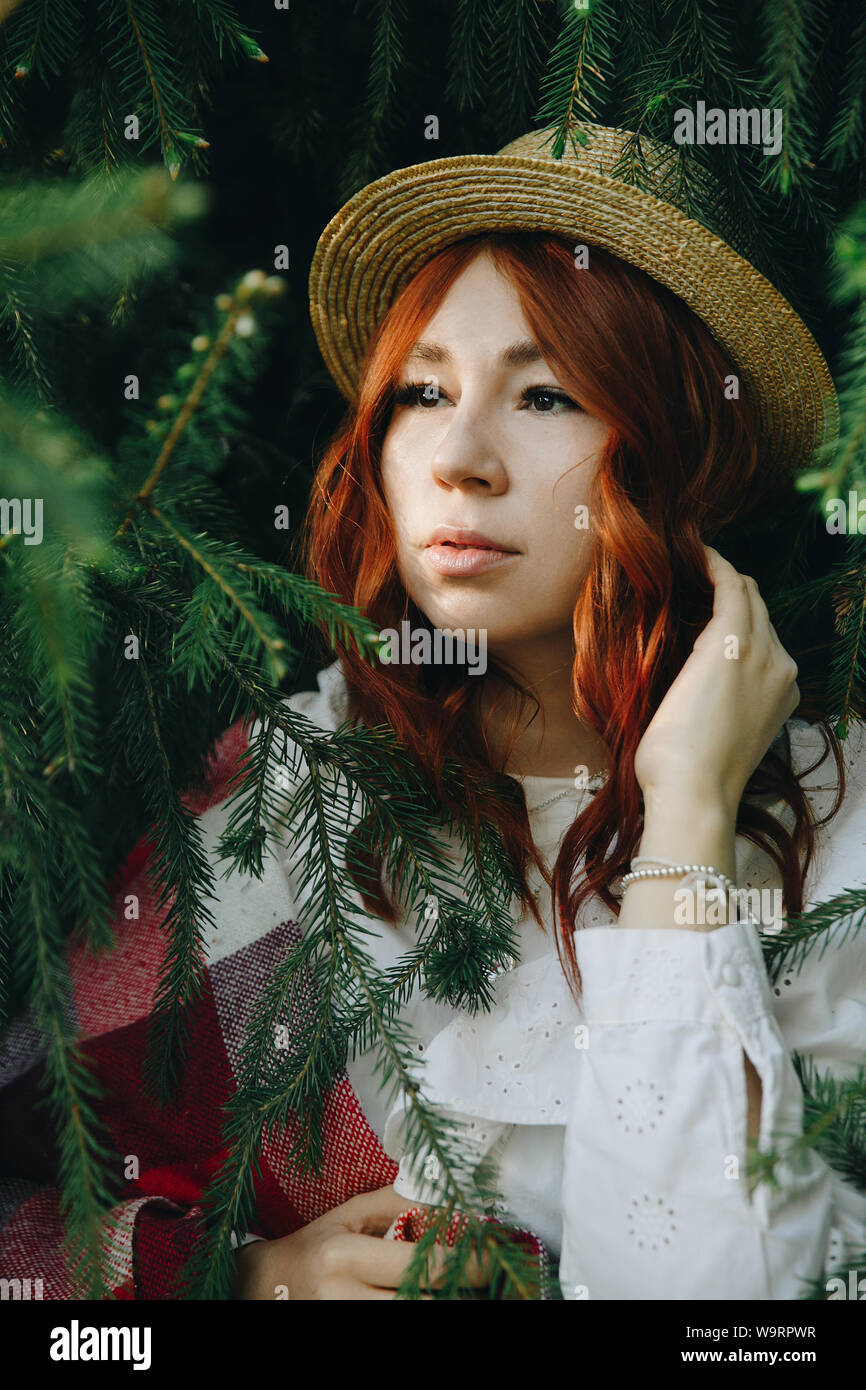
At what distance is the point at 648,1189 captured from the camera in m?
1.19

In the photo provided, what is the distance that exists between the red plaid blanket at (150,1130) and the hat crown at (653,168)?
41.4 inches

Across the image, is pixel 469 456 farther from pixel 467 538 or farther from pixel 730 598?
pixel 730 598

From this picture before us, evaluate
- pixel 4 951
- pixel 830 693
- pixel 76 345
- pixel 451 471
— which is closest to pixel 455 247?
pixel 451 471

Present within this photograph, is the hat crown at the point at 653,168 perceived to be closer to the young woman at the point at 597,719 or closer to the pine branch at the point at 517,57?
the young woman at the point at 597,719

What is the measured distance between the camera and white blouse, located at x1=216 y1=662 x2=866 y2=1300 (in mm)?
1152

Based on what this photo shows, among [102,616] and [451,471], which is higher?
[451,471]

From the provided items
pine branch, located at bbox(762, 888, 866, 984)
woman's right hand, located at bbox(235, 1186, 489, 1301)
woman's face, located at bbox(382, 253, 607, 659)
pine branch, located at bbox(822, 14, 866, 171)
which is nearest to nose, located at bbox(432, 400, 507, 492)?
woman's face, located at bbox(382, 253, 607, 659)

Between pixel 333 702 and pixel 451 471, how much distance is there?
598 millimetres

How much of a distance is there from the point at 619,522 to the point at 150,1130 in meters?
1.20

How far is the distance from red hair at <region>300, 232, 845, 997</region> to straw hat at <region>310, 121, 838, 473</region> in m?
0.04

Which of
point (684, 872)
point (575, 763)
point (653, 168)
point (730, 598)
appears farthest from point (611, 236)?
point (684, 872)

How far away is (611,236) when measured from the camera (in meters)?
1.55

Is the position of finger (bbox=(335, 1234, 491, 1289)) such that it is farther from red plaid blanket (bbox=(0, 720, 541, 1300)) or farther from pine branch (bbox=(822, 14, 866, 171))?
pine branch (bbox=(822, 14, 866, 171))
